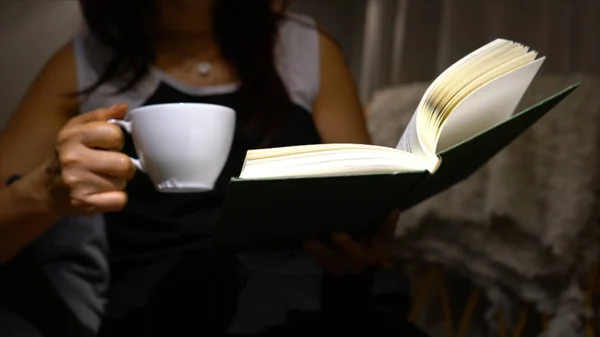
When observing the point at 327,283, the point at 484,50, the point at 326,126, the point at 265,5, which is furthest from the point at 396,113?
the point at 484,50

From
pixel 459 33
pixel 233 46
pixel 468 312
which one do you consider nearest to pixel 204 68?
pixel 233 46

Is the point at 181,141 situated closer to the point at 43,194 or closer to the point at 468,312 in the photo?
the point at 43,194

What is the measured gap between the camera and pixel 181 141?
0.50 meters

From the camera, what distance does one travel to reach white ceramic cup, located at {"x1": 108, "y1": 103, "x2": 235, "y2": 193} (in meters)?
0.50

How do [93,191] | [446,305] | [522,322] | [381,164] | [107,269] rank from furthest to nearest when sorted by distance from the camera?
1. [446,305]
2. [522,322]
3. [107,269]
4. [93,191]
5. [381,164]

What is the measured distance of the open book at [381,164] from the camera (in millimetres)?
425

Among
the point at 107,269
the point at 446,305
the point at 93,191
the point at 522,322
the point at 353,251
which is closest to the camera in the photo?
the point at 93,191

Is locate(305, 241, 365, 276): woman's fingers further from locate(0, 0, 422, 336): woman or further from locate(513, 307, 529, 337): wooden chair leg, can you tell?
locate(513, 307, 529, 337): wooden chair leg

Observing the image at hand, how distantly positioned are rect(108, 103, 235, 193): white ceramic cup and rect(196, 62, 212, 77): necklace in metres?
0.37

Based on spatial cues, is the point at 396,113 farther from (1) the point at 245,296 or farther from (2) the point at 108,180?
(2) the point at 108,180

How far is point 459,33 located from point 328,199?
693 millimetres

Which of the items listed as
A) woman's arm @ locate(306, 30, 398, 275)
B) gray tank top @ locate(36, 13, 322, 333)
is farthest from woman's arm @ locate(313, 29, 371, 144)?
gray tank top @ locate(36, 13, 322, 333)

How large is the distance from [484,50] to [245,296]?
1.25 ft

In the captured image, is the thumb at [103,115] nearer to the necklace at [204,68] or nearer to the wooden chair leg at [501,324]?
the necklace at [204,68]
